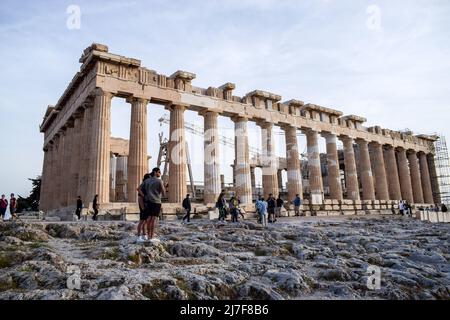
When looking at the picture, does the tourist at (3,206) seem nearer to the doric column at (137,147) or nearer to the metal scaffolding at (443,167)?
the doric column at (137,147)

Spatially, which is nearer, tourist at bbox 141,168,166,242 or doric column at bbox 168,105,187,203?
tourist at bbox 141,168,166,242

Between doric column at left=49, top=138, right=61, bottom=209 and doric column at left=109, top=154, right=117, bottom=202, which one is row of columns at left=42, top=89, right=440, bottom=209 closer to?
doric column at left=49, top=138, right=61, bottom=209

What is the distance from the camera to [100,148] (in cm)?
2228

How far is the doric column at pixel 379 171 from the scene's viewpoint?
39250 millimetres

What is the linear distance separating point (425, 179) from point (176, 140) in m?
36.6

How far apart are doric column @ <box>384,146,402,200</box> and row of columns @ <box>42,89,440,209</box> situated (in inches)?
4.2

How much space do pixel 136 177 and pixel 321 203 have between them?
1492 cm

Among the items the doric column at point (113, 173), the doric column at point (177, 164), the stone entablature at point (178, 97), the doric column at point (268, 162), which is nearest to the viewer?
the stone entablature at point (178, 97)

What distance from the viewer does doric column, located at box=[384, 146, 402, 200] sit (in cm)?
4138

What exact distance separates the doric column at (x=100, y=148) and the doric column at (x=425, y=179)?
4086 centimetres

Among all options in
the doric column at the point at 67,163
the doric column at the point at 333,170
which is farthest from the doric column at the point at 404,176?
the doric column at the point at 67,163

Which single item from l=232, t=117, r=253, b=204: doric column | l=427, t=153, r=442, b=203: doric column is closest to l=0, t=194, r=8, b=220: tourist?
l=232, t=117, r=253, b=204: doric column

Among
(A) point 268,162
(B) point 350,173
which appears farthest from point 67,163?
(B) point 350,173
